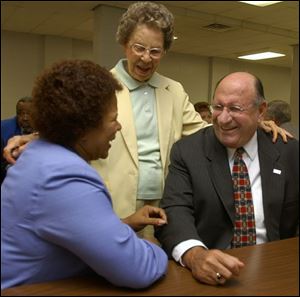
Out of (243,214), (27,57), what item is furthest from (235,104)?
(27,57)

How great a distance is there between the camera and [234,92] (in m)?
1.68

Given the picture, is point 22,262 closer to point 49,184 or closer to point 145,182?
point 49,184

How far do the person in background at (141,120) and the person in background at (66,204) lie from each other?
78 cm

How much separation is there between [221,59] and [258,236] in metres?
9.23

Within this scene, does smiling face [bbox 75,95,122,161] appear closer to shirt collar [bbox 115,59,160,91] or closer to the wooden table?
the wooden table

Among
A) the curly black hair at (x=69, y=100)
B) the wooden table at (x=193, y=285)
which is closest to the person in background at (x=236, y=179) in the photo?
the wooden table at (x=193, y=285)

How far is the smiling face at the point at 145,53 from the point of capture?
1917 mm

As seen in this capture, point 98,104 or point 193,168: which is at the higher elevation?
point 98,104

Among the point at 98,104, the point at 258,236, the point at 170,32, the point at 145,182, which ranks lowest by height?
the point at 258,236

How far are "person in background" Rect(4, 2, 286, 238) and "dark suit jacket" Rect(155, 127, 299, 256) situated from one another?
24 centimetres

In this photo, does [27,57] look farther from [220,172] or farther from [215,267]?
[215,267]

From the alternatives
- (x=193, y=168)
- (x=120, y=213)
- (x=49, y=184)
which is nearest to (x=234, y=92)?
(x=193, y=168)

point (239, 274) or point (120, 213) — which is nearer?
point (239, 274)

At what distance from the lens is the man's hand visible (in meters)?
1.12
